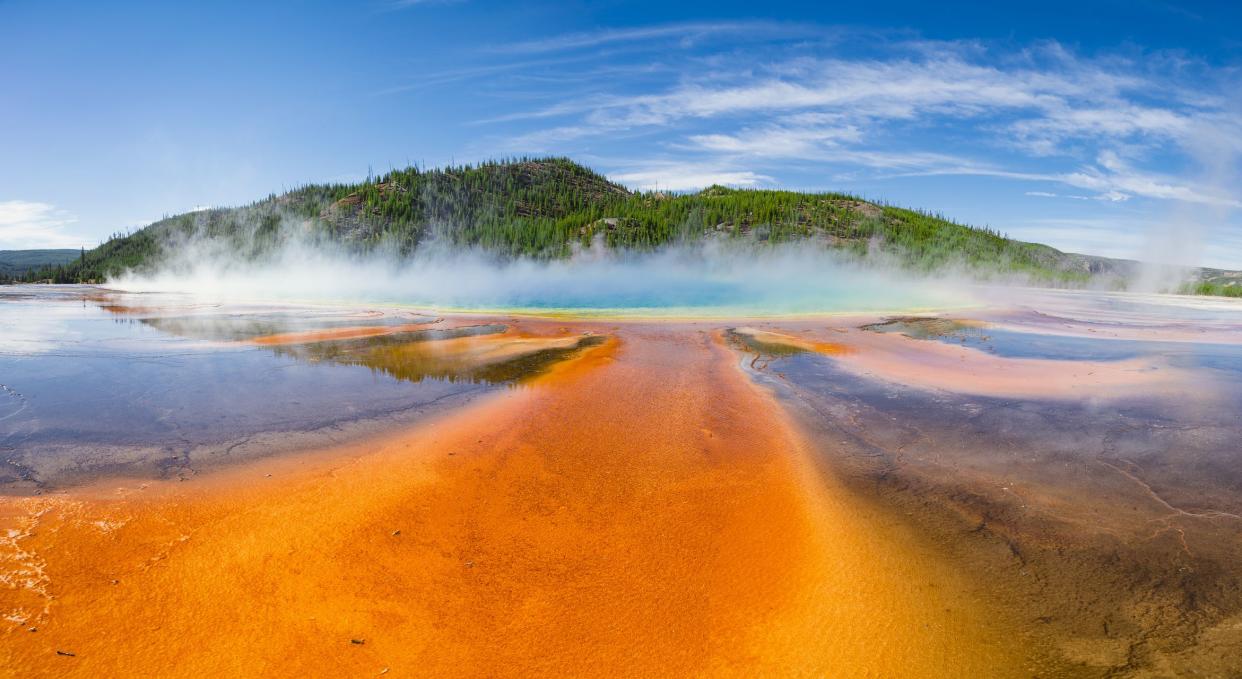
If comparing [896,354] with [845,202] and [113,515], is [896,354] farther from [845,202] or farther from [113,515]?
[845,202]

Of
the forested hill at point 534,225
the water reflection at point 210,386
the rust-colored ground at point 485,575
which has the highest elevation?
the forested hill at point 534,225

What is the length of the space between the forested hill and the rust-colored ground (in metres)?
68.7

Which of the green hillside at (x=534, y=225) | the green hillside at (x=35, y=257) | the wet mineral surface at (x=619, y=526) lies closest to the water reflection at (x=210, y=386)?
the wet mineral surface at (x=619, y=526)

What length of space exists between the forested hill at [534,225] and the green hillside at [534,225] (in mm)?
286

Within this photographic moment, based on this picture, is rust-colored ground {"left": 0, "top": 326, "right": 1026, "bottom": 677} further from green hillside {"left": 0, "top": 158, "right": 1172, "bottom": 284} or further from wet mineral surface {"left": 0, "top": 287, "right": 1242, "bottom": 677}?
green hillside {"left": 0, "top": 158, "right": 1172, "bottom": 284}

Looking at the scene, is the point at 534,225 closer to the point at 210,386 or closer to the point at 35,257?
the point at 210,386

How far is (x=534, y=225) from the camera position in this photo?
8538cm

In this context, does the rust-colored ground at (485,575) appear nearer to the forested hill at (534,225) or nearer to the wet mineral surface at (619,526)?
the wet mineral surface at (619,526)

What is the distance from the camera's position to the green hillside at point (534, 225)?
80000mm

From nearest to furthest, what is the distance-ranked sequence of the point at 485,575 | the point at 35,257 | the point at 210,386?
the point at 485,575
the point at 210,386
the point at 35,257

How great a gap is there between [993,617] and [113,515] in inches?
267

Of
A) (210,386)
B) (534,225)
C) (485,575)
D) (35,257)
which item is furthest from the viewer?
(35,257)

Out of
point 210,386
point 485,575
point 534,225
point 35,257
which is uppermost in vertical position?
point 35,257

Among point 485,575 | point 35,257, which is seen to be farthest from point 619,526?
point 35,257
